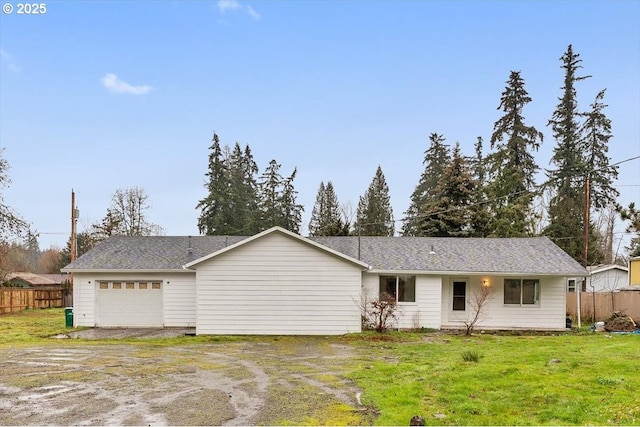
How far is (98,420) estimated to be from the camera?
6406 mm

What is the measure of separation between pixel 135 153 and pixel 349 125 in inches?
511

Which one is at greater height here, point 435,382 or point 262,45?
point 262,45

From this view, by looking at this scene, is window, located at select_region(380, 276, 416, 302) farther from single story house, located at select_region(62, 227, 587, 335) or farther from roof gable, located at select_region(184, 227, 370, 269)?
roof gable, located at select_region(184, 227, 370, 269)

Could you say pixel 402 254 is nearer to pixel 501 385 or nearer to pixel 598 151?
pixel 501 385

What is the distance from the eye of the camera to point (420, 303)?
18062 mm

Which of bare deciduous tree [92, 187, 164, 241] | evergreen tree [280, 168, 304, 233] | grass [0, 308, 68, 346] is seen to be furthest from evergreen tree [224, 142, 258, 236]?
grass [0, 308, 68, 346]

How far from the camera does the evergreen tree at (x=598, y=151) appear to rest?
1361 inches

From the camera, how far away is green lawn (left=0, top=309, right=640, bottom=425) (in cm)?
604

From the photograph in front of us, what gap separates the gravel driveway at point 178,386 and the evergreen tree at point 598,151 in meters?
30.3

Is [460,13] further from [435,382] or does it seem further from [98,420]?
[98,420]

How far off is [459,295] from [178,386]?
44.6ft

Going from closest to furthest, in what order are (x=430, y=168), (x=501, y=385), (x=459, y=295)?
(x=501, y=385)
(x=459, y=295)
(x=430, y=168)

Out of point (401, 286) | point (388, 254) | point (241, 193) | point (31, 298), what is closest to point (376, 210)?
point (241, 193)

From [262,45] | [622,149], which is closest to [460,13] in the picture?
[262,45]
